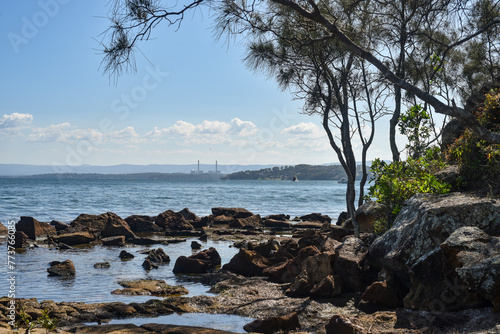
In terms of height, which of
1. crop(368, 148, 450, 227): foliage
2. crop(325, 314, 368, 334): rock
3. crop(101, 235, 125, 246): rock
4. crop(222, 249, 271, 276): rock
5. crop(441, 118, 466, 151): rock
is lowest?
crop(101, 235, 125, 246): rock

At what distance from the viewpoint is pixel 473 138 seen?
917cm

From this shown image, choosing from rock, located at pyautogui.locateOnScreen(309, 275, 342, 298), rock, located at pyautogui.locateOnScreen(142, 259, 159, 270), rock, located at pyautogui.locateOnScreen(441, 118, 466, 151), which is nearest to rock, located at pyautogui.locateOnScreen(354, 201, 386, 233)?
rock, located at pyautogui.locateOnScreen(441, 118, 466, 151)

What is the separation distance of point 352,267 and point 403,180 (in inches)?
96.6

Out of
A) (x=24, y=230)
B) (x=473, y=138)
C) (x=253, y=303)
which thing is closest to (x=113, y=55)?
(x=253, y=303)

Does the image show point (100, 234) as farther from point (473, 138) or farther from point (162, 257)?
point (473, 138)

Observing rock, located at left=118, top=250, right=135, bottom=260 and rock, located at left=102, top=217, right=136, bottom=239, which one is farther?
rock, located at left=102, top=217, right=136, bottom=239

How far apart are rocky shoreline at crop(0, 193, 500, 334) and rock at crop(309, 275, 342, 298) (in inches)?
0.7

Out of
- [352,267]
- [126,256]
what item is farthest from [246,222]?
[352,267]

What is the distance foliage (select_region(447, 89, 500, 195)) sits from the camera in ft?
27.9

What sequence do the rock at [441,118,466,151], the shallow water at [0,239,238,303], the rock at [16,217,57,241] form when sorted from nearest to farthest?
the shallow water at [0,239,238,303] → the rock at [441,118,466,151] → the rock at [16,217,57,241]

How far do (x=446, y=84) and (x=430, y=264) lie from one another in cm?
1741

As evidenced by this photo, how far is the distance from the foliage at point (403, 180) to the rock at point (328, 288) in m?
2.05

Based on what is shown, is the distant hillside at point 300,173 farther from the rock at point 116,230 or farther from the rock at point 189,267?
the rock at point 189,267

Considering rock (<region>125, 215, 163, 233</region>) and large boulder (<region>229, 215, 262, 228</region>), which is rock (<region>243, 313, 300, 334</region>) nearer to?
rock (<region>125, 215, 163, 233</region>)
